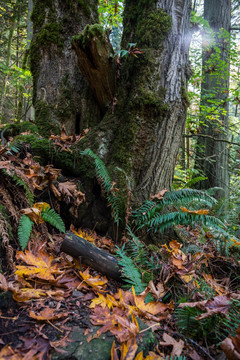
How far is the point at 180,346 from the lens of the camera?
1426mm

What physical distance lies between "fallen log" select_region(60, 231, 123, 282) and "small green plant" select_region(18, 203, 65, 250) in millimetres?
166

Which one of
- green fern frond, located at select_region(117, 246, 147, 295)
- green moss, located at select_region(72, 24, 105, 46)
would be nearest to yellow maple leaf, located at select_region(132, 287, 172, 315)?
green fern frond, located at select_region(117, 246, 147, 295)

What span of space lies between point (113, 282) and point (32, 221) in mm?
932

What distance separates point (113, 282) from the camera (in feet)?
6.57

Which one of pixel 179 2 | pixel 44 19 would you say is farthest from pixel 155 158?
pixel 44 19

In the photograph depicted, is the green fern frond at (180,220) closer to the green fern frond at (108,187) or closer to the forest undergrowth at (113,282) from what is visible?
the forest undergrowth at (113,282)

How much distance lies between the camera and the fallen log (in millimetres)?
1962

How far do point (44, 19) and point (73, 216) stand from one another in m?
3.20

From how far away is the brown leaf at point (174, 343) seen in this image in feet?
4.51

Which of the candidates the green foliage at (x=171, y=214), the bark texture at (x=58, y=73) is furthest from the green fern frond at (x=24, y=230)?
the bark texture at (x=58, y=73)

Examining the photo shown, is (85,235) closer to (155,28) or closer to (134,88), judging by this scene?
(134,88)

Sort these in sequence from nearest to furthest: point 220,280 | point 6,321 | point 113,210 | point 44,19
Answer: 1. point 6,321
2. point 220,280
3. point 113,210
4. point 44,19

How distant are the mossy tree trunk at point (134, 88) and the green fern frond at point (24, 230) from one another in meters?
1.33

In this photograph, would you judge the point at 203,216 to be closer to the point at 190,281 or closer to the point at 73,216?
the point at 190,281
